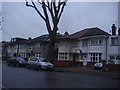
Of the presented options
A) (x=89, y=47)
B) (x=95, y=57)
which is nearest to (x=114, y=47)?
(x=95, y=57)

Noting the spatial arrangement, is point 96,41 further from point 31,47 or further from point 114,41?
point 31,47

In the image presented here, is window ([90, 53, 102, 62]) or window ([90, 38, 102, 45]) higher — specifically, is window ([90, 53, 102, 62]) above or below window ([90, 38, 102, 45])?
below

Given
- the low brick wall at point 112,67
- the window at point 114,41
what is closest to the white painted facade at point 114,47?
the window at point 114,41

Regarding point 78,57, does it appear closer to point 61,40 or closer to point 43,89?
point 61,40

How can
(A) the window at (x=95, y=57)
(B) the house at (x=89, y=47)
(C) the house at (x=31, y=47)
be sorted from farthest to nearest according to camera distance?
(C) the house at (x=31, y=47), (A) the window at (x=95, y=57), (B) the house at (x=89, y=47)

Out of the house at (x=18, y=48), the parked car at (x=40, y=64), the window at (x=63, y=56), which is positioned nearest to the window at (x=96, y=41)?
the window at (x=63, y=56)

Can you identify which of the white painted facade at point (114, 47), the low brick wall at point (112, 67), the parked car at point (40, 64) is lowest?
the low brick wall at point (112, 67)

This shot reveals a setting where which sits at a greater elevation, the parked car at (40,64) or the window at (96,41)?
the window at (96,41)

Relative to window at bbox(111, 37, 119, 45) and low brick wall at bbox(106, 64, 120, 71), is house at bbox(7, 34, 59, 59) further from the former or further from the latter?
low brick wall at bbox(106, 64, 120, 71)

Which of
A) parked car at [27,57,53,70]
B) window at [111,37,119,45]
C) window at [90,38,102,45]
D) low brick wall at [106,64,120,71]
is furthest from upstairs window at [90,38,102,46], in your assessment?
parked car at [27,57,53,70]

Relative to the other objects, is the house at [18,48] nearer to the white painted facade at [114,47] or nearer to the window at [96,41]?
the window at [96,41]

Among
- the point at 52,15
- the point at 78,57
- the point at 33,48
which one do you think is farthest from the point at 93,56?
the point at 33,48

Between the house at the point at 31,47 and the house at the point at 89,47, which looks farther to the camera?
the house at the point at 31,47

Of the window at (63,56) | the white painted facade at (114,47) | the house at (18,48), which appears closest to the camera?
the white painted facade at (114,47)
